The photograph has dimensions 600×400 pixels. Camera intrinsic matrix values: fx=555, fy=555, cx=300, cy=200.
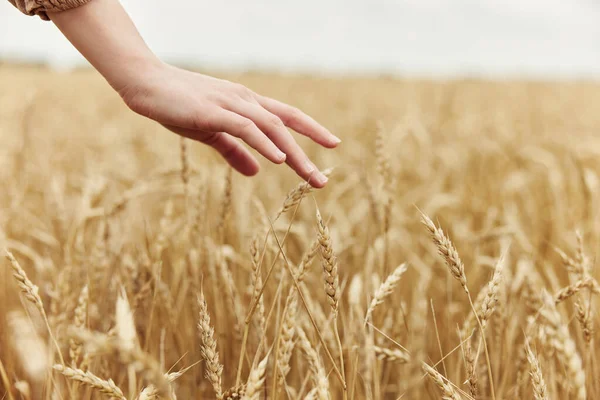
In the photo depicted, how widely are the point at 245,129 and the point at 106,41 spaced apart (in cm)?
29

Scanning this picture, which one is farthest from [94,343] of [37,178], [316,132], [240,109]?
[37,178]

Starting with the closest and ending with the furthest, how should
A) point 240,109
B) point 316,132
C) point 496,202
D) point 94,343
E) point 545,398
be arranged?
point 94,343
point 545,398
point 240,109
point 316,132
point 496,202

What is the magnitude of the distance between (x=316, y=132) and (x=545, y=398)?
621mm

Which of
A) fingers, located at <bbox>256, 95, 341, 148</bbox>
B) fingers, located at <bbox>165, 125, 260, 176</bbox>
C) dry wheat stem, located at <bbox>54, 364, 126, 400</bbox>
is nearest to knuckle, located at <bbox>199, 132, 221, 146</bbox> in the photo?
fingers, located at <bbox>165, 125, 260, 176</bbox>

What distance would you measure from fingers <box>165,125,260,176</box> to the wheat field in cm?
8

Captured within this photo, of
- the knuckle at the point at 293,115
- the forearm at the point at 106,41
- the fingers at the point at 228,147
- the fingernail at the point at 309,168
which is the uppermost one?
the forearm at the point at 106,41

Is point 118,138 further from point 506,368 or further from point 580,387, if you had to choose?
point 580,387

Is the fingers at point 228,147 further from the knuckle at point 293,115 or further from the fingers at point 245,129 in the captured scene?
the fingers at point 245,129

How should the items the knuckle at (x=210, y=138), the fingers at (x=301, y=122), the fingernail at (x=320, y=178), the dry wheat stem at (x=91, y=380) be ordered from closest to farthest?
the dry wheat stem at (x=91, y=380), the fingernail at (x=320, y=178), the fingers at (x=301, y=122), the knuckle at (x=210, y=138)

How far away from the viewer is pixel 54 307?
1035mm

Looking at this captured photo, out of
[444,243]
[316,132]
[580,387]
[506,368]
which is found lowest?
[506,368]

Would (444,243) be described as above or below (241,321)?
above

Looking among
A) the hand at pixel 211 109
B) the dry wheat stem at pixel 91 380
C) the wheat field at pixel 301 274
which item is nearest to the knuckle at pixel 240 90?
the hand at pixel 211 109

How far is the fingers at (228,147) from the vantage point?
1219mm
